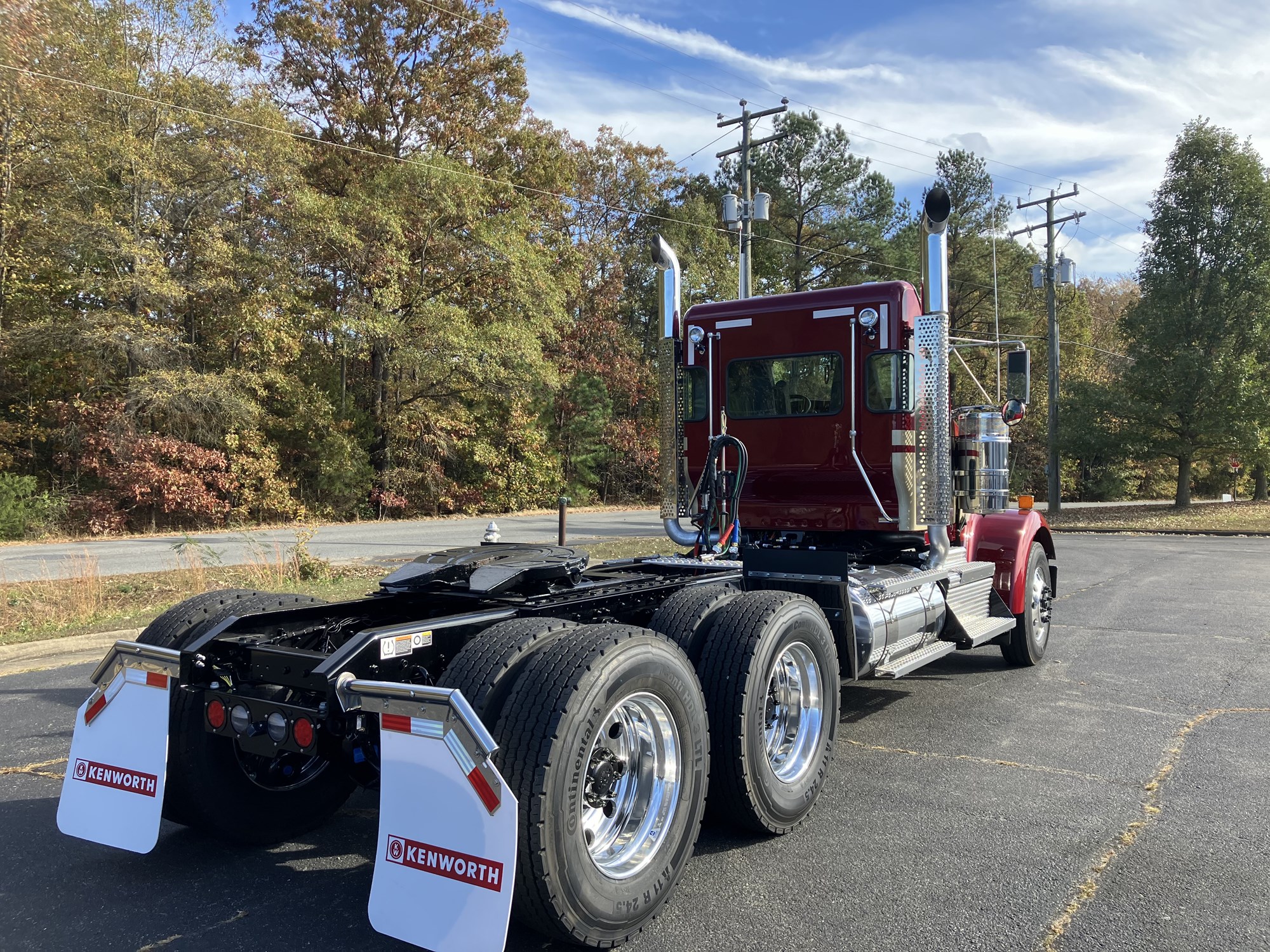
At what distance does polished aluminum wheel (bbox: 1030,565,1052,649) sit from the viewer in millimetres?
7281

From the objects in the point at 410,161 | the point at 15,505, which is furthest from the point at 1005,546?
the point at 410,161

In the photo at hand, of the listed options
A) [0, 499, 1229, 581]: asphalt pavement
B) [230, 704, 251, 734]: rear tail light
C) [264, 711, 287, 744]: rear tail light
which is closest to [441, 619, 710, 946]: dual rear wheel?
[264, 711, 287, 744]: rear tail light

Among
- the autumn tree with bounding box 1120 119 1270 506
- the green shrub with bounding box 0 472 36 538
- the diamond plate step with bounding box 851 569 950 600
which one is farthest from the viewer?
the autumn tree with bounding box 1120 119 1270 506

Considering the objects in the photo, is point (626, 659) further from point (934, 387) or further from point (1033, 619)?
point (1033, 619)

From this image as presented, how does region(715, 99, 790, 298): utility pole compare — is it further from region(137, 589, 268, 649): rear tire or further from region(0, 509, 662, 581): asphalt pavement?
region(137, 589, 268, 649): rear tire

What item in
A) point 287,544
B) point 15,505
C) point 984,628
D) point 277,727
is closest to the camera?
point 277,727

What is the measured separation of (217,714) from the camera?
3334 millimetres

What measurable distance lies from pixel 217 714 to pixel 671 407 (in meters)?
3.99

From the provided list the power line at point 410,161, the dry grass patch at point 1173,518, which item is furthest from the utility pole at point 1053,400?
the power line at point 410,161

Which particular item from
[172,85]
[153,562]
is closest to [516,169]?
[172,85]

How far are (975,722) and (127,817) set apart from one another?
4.62 m

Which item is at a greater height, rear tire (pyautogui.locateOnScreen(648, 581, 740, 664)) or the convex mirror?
the convex mirror

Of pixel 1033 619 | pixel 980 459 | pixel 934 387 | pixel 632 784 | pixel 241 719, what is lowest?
pixel 1033 619

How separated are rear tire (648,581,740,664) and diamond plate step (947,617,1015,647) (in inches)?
107
